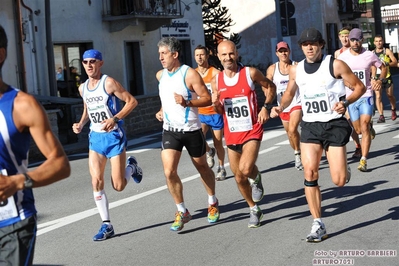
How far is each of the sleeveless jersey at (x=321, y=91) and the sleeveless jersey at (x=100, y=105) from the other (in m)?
1.93

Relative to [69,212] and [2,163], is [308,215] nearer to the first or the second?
[69,212]

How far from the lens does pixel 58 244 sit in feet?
25.0

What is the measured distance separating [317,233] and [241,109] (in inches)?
64.1

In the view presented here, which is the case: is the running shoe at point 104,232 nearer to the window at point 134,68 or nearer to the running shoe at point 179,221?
the running shoe at point 179,221

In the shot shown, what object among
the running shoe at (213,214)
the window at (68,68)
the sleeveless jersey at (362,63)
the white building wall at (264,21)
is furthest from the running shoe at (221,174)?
the white building wall at (264,21)

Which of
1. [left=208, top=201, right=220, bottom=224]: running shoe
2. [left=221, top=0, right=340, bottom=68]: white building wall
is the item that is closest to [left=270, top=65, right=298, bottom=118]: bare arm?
[left=208, top=201, right=220, bottom=224]: running shoe

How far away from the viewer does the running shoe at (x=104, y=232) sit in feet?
25.3

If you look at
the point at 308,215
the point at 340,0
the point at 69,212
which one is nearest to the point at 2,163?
the point at 308,215

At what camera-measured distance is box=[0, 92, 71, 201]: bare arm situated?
369cm

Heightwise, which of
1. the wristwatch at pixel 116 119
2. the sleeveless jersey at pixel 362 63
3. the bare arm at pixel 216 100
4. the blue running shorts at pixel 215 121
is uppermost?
the sleeveless jersey at pixel 362 63

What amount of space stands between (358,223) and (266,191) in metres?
2.48

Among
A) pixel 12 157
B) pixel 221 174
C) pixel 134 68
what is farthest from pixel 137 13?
pixel 12 157

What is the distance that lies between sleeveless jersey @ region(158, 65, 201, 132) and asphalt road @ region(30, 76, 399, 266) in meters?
1.03

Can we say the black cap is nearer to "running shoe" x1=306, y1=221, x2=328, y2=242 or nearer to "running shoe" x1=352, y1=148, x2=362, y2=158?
"running shoe" x1=306, y1=221, x2=328, y2=242
